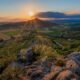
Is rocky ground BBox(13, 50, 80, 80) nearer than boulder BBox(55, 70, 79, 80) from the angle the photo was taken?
No

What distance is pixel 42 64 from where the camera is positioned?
24.5 metres

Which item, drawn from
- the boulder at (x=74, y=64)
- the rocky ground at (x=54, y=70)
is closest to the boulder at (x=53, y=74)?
the rocky ground at (x=54, y=70)

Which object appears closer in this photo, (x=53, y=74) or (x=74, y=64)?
(x=53, y=74)

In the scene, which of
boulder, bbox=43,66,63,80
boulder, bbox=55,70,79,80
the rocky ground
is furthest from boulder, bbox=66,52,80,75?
boulder, bbox=43,66,63,80

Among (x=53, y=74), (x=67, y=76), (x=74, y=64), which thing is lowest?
(x=53, y=74)

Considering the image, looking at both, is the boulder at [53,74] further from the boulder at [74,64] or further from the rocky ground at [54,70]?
the boulder at [74,64]

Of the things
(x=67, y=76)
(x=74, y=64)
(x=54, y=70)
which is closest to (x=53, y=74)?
(x=54, y=70)

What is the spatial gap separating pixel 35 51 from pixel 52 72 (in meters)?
7.17

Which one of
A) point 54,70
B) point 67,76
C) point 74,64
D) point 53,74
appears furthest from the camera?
point 54,70

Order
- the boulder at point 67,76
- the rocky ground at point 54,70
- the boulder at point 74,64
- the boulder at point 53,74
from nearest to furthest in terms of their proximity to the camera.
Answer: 1. the boulder at point 67,76
2. the rocky ground at point 54,70
3. the boulder at point 53,74
4. the boulder at point 74,64

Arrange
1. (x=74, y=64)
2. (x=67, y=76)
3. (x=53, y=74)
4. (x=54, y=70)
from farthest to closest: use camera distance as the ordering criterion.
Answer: (x=54, y=70) < (x=74, y=64) < (x=53, y=74) < (x=67, y=76)

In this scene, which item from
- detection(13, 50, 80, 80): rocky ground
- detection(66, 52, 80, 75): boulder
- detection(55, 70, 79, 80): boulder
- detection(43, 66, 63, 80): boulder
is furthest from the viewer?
detection(66, 52, 80, 75): boulder

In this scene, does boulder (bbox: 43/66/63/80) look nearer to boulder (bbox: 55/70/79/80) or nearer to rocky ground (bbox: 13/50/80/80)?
rocky ground (bbox: 13/50/80/80)

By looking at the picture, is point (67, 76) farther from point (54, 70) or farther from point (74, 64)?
point (54, 70)
